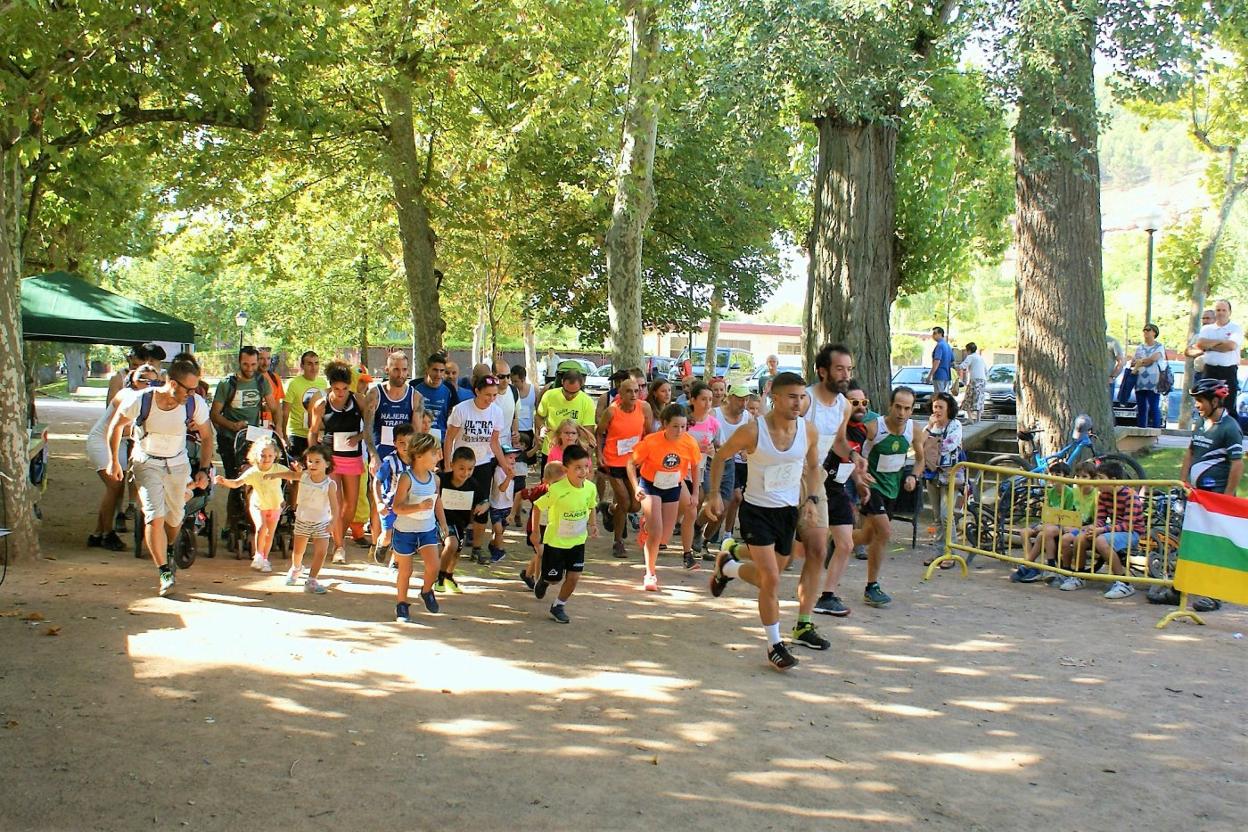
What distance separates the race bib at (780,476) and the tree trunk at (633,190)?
9469 mm

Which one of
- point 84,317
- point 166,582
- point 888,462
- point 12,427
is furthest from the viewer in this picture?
point 84,317

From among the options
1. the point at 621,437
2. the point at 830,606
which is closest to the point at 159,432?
the point at 621,437

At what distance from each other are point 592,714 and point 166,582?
156 inches

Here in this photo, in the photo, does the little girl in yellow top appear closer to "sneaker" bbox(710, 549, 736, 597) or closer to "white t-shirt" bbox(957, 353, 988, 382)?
"sneaker" bbox(710, 549, 736, 597)

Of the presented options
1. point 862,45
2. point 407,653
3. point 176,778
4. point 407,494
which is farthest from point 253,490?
point 862,45

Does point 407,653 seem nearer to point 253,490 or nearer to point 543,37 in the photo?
point 253,490

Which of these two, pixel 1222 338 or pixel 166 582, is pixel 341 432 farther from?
pixel 1222 338

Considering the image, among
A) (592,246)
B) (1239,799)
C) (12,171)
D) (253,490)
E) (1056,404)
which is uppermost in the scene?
(592,246)

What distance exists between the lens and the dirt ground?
4773 millimetres

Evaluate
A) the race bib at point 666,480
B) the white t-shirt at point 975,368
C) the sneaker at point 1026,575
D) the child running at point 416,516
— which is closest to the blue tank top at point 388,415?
the child running at point 416,516

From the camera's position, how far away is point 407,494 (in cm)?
782

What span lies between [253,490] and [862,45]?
855cm

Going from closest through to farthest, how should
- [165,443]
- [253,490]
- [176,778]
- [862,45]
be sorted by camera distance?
[176,778]
[165,443]
[253,490]
[862,45]

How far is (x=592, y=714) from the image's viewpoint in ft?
19.7
